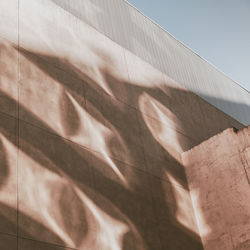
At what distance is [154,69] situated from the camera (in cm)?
1202

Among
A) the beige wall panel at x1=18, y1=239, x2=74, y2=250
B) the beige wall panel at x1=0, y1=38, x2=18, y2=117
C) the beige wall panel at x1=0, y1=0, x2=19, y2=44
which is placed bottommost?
the beige wall panel at x1=18, y1=239, x2=74, y2=250

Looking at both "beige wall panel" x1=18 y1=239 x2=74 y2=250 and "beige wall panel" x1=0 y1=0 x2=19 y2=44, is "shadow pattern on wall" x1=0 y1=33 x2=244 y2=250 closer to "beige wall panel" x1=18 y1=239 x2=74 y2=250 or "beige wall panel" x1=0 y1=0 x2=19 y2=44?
"beige wall panel" x1=18 y1=239 x2=74 y2=250

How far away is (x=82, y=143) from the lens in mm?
8211

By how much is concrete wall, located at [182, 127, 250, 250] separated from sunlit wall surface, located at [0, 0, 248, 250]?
30cm

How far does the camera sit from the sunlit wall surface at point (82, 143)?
6.79 metres

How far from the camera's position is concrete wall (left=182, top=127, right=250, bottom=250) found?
8.98 metres

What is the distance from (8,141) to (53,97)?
164 centimetres

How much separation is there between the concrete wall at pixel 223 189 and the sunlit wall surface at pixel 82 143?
11.8 inches

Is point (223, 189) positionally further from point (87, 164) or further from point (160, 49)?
point (160, 49)

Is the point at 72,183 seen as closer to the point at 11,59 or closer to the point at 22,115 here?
the point at 22,115

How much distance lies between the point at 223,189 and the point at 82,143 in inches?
136

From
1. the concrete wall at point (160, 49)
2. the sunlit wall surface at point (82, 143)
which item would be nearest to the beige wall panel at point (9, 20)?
the sunlit wall surface at point (82, 143)

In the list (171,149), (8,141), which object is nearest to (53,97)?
(8,141)

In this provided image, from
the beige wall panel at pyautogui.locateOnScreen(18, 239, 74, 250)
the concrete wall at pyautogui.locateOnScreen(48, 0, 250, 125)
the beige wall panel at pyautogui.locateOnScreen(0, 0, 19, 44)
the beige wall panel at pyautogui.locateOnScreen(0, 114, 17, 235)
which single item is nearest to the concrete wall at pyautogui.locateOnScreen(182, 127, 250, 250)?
the concrete wall at pyautogui.locateOnScreen(48, 0, 250, 125)
